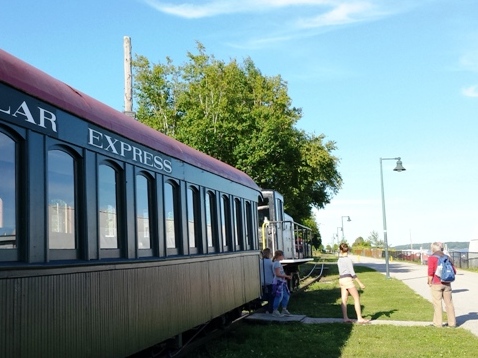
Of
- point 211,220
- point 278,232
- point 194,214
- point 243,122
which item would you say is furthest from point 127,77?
Answer: point 243,122

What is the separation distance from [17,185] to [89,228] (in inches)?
43.0

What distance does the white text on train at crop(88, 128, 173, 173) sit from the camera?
19.9 ft

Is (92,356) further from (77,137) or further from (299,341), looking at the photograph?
(299,341)

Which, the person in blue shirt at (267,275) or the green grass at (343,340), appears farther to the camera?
the person in blue shirt at (267,275)

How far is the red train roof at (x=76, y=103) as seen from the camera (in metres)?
4.84

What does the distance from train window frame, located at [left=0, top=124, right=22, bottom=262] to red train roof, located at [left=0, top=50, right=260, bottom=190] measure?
34cm

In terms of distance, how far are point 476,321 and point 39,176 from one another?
11277mm

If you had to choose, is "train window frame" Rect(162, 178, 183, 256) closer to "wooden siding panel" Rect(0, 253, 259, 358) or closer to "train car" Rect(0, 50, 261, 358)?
"train car" Rect(0, 50, 261, 358)

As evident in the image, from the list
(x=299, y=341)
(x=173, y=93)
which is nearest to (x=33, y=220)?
(x=299, y=341)

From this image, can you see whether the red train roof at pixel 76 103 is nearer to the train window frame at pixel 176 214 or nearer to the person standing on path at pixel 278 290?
the train window frame at pixel 176 214

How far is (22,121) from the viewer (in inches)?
190

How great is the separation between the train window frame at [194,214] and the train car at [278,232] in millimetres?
7900

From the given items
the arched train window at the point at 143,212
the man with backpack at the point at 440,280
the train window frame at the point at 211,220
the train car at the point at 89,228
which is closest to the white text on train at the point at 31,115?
the train car at the point at 89,228

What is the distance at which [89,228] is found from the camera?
5754mm
